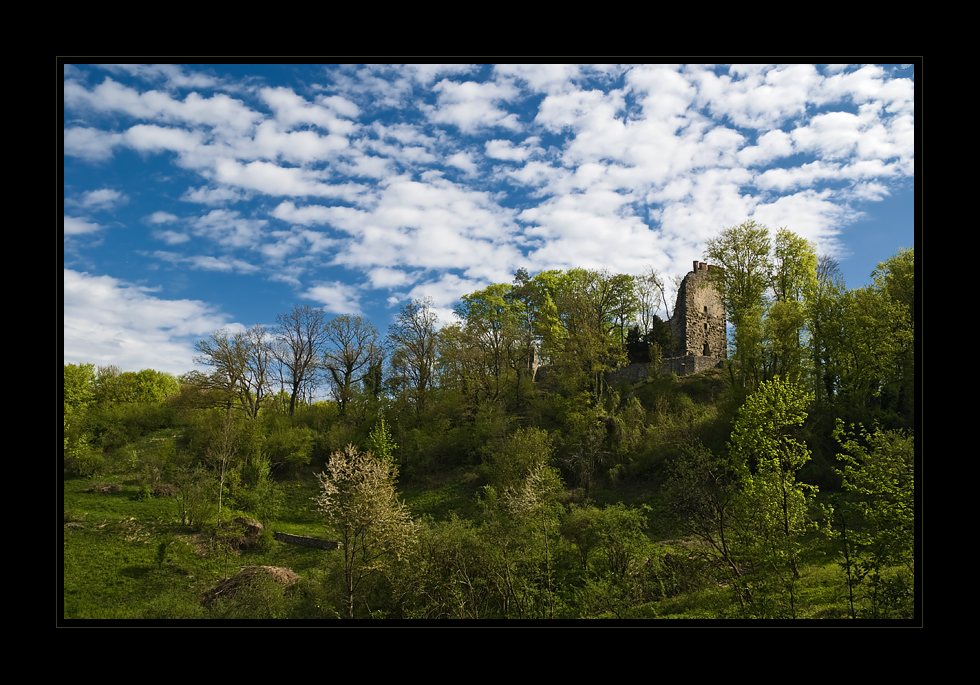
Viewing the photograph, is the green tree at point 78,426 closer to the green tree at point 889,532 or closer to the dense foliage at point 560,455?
the dense foliage at point 560,455

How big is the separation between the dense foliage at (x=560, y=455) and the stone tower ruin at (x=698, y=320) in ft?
5.26

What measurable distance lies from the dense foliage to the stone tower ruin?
160 centimetres

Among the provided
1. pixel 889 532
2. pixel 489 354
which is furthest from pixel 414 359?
pixel 889 532

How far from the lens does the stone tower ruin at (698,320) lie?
37.4 metres

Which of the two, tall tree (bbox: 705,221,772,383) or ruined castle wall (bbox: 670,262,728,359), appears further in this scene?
ruined castle wall (bbox: 670,262,728,359)

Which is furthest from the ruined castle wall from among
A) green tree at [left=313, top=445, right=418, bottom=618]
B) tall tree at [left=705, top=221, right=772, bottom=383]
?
green tree at [left=313, top=445, right=418, bottom=618]

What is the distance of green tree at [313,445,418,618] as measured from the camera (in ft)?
46.1

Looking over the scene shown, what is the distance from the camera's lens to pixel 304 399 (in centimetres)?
3988

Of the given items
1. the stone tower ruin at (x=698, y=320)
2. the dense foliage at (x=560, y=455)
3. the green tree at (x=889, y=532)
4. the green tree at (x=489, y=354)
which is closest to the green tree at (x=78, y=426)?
the dense foliage at (x=560, y=455)

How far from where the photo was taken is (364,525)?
1418 cm

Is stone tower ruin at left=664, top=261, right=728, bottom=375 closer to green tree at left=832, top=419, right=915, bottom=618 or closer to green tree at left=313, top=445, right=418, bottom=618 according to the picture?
green tree at left=832, top=419, right=915, bottom=618
